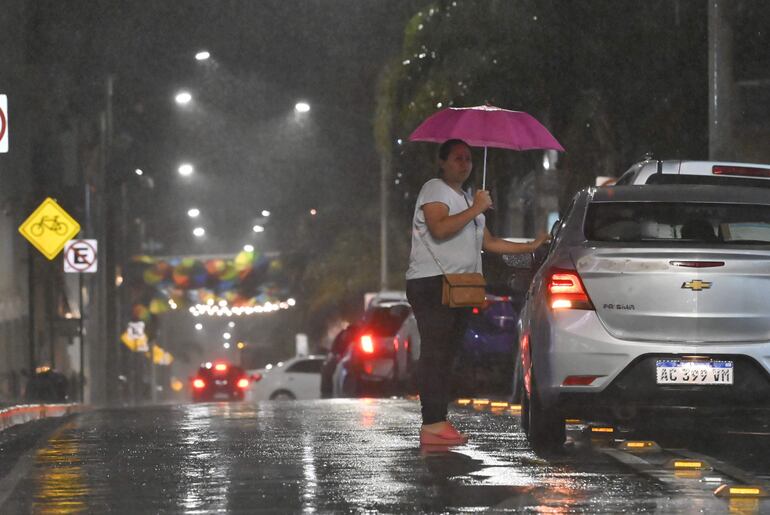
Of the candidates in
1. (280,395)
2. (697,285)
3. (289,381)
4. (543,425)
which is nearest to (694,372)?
(697,285)

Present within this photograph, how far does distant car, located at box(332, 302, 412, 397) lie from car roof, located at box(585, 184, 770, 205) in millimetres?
11794

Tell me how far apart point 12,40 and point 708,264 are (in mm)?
31002

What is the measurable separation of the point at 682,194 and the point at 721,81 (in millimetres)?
9820

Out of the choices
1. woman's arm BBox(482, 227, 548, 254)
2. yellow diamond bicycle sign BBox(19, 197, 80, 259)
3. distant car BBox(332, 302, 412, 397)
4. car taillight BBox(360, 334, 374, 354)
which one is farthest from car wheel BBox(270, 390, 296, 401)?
woman's arm BBox(482, 227, 548, 254)

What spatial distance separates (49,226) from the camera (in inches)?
1265

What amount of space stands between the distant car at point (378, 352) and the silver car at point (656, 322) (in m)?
12.1

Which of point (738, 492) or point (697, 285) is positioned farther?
point (697, 285)

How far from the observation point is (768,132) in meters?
24.2

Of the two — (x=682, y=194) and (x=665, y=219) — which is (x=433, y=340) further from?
(x=682, y=194)

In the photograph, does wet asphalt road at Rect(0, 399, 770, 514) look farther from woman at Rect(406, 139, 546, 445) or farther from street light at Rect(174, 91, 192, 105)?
street light at Rect(174, 91, 192, 105)

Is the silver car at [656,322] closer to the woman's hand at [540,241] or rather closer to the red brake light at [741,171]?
the woman's hand at [540,241]

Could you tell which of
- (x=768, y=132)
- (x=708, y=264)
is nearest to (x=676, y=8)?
(x=768, y=132)

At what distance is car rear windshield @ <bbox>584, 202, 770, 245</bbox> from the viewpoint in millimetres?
10172

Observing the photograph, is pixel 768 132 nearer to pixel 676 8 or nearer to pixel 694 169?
pixel 676 8
